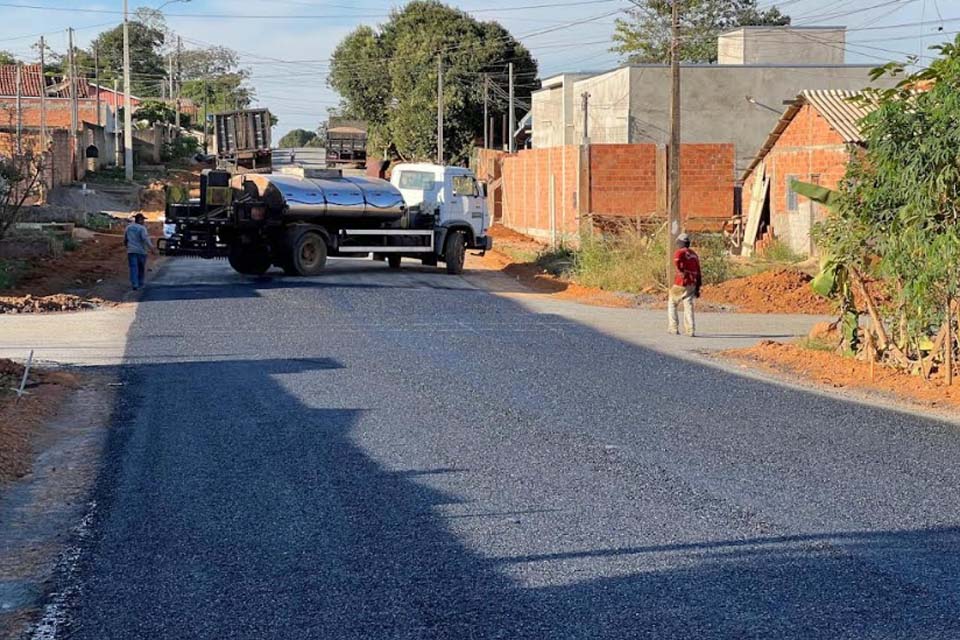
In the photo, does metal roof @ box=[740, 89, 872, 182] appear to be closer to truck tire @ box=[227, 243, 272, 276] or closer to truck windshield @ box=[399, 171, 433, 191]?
truck windshield @ box=[399, 171, 433, 191]

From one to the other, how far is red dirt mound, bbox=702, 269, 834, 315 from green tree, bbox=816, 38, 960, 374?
849cm

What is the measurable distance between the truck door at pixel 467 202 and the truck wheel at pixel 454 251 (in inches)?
19.9

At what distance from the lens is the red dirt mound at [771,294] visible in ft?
82.3

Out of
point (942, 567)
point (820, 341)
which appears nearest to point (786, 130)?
point (820, 341)

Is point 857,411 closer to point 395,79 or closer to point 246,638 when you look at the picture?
point 246,638

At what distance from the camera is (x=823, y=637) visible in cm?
582

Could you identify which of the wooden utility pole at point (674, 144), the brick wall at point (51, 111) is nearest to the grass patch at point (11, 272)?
the wooden utility pole at point (674, 144)

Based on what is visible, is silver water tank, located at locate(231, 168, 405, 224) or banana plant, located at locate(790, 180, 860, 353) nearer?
banana plant, located at locate(790, 180, 860, 353)

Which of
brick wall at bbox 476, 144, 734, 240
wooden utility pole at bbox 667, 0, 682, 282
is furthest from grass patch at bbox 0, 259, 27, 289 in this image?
brick wall at bbox 476, 144, 734, 240

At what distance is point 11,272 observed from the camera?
27.0 m

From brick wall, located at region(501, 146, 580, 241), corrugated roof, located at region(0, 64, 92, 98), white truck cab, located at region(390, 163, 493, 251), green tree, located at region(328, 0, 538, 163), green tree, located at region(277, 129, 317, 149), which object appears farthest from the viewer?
green tree, located at region(277, 129, 317, 149)

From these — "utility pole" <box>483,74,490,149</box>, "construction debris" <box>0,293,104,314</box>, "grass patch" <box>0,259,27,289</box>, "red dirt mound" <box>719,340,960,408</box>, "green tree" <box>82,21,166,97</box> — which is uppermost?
"green tree" <box>82,21,166,97</box>

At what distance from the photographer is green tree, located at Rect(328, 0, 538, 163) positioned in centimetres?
7538

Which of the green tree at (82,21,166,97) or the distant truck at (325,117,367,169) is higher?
the green tree at (82,21,166,97)
